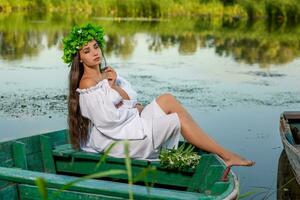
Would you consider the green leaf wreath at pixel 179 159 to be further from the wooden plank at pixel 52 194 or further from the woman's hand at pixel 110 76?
the wooden plank at pixel 52 194

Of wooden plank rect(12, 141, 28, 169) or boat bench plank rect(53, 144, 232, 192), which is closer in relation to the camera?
boat bench plank rect(53, 144, 232, 192)

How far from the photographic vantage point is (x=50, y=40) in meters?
22.7

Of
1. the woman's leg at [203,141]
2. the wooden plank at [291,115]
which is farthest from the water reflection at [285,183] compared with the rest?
the woman's leg at [203,141]

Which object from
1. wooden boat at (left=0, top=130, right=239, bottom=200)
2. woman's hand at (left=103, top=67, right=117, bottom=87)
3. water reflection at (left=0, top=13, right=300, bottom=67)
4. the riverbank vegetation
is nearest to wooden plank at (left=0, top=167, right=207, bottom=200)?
wooden boat at (left=0, top=130, right=239, bottom=200)

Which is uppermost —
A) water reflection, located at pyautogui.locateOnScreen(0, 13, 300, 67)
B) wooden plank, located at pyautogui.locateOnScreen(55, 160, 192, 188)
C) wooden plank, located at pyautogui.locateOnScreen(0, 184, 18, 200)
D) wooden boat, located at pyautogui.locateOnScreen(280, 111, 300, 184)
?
wooden plank, located at pyautogui.locateOnScreen(0, 184, 18, 200)

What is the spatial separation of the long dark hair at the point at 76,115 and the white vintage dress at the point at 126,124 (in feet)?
0.28

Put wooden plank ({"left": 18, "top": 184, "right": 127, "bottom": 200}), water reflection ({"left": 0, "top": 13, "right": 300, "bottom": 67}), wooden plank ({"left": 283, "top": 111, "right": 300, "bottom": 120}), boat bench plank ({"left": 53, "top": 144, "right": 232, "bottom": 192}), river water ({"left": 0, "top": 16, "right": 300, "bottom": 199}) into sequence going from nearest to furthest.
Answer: wooden plank ({"left": 18, "top": 184, "right": 127, "bottom": 200})
boat bench plank ({"left": 53, "top": 144, "right": 232, "bottom": 192})
wooden plank ({"left": 283, "top": 111, "right": 300, "bottom": 120})
river water ({"left": 0, "top": 16, "right": 300, "bottom": 199})
water reflection ({"left": 0, "top": 13, "right": 300, "bottom": 67})

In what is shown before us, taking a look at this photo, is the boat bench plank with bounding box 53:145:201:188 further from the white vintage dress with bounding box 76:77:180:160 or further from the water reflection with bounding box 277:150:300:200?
the water reflection with bounding box 277:150:300:200

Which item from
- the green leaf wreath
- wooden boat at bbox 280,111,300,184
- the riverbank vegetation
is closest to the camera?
the green leaf wreath

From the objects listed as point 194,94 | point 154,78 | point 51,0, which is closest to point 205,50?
point 154,78

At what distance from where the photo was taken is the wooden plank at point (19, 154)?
14.3 ft

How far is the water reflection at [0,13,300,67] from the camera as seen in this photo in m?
19.8

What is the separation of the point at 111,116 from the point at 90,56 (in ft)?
1.61

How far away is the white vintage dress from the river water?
2.42 meters
